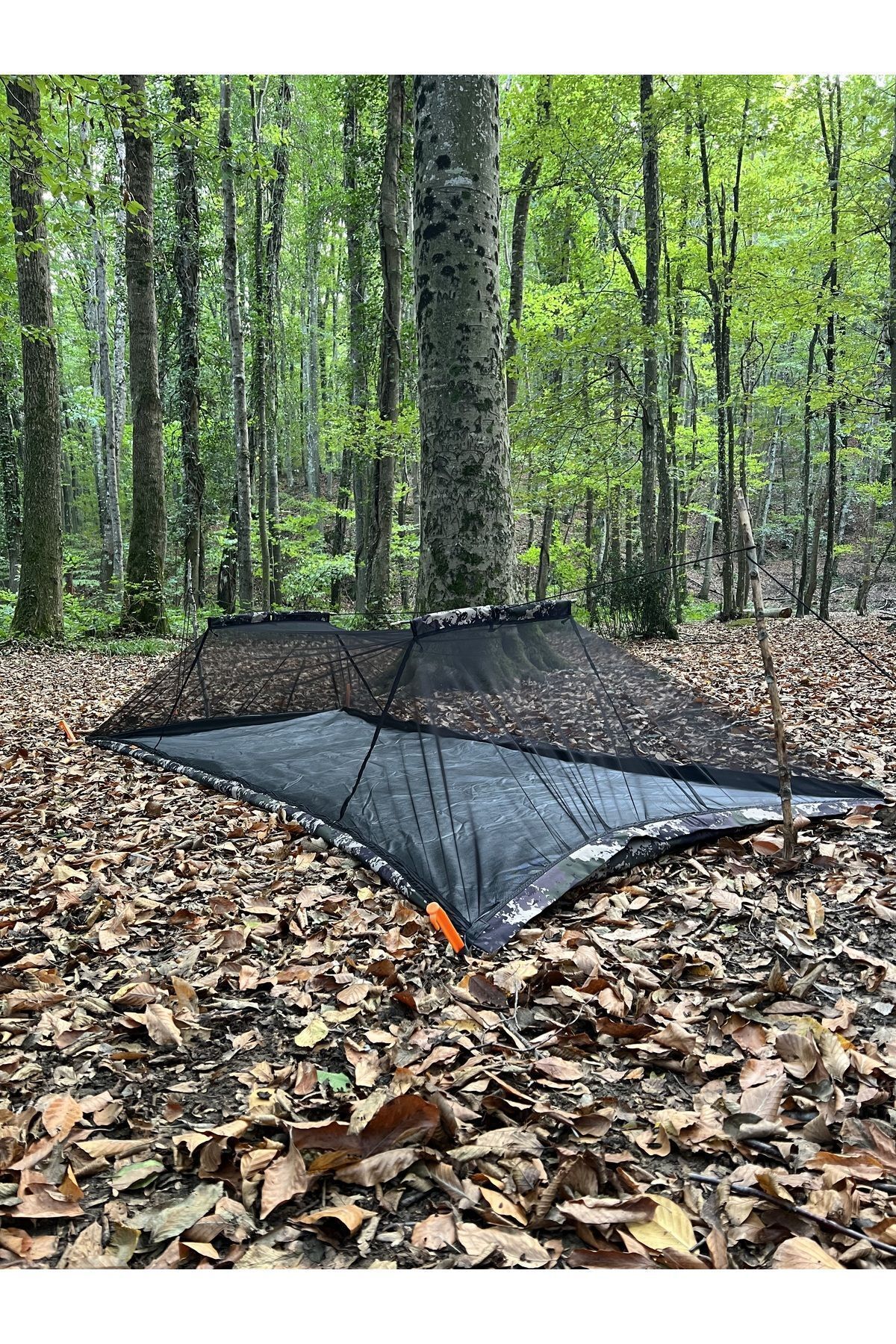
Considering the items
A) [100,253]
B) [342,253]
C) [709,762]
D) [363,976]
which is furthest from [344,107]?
[363,976]

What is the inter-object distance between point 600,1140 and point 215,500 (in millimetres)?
15517

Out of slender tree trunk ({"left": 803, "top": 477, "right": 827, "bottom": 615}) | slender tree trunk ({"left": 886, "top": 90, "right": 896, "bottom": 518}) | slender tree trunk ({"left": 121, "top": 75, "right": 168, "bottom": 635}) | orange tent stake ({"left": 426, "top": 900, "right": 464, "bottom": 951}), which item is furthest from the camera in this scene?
slender tree trunk ({"left": 803, "top": 477, "right": 827, "bottom": 615})

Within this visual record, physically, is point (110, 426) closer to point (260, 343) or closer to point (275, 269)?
point (260, 343)

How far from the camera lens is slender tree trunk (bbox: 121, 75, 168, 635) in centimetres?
936

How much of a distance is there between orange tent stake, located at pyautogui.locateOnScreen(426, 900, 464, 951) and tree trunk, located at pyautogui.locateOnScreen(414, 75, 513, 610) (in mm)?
2378

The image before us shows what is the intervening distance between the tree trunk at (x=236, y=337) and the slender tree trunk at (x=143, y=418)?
97 centimetres

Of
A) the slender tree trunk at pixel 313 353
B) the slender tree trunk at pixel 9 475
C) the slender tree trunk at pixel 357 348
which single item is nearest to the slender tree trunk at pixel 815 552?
the slender tree trunk at pixel 357 348

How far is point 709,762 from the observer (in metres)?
3.26

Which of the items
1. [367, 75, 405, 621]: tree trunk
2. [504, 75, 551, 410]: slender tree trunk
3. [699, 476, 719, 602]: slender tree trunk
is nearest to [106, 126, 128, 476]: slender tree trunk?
[367, 75, 405, 621]: tree trunk

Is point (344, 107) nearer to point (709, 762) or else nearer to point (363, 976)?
point (709, 762)

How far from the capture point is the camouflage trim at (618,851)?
2342 mm

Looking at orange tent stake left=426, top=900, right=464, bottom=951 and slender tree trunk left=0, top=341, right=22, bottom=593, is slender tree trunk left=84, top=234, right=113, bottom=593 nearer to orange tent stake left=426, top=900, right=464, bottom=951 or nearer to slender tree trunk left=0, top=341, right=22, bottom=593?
slender tree trunk left=0, top=341, right=22, bottom=593

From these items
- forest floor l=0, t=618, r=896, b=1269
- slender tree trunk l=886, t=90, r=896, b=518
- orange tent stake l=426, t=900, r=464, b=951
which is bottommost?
forest floor l=0, t=618, r=896, b=1269

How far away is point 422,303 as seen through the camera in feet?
14.9
